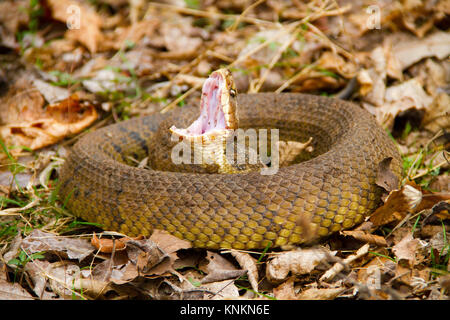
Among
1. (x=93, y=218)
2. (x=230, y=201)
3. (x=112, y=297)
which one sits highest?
(x=230, y=201)

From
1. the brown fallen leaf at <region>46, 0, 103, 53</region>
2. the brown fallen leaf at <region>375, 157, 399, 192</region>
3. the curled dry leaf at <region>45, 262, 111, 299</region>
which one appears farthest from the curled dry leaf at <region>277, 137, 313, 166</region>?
the brown fallen leaf at <region>46, 0, 103, 53</region>

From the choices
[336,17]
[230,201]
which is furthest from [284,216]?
[336,17]

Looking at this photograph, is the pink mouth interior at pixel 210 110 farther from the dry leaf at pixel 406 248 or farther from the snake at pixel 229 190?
the dry leaf at pixel 406 248

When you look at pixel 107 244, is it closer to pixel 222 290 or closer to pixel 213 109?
pixel 222 290

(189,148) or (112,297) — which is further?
(189,148)

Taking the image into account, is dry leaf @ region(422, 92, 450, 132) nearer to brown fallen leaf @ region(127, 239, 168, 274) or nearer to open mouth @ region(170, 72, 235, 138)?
open mouth @ region(170, 72, 235, 138)

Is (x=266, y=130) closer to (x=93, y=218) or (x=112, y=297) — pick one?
(x=93, y=218)
